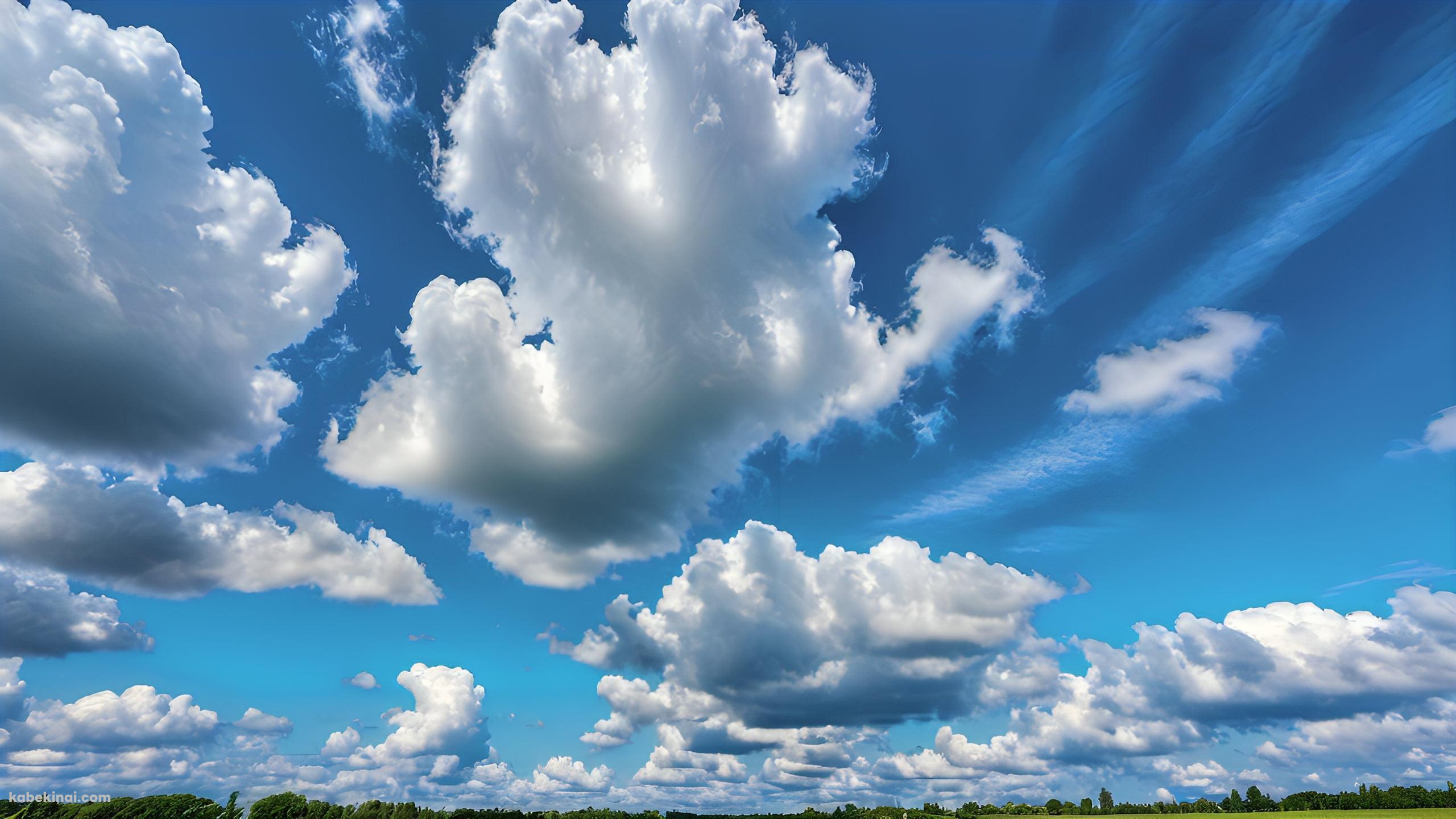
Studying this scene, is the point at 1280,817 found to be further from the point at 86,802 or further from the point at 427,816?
the point at 86,802

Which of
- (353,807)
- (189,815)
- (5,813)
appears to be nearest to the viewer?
(5,813)

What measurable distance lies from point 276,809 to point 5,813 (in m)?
50.4

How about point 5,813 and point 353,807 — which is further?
point 353,807

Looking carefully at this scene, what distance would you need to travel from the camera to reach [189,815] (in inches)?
5689

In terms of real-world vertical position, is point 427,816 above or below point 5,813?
below

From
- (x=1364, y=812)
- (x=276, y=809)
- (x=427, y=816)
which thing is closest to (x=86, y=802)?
(x=276, y=809)

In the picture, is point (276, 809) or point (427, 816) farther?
point (427, 816)

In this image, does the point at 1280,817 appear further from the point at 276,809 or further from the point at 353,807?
the point at 276,809

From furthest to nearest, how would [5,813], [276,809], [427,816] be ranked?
[427,816], [276,809], [5,813]

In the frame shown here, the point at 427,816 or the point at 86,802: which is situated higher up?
the point at 86,802

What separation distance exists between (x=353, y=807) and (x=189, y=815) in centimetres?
4196

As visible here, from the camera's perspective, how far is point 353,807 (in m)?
177

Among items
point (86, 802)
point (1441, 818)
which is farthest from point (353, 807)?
point (1441, 818)

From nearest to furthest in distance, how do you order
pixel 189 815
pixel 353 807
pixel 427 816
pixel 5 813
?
pixel 5 813
pixel 189 815
pixel 353 807
pixel 427 816
